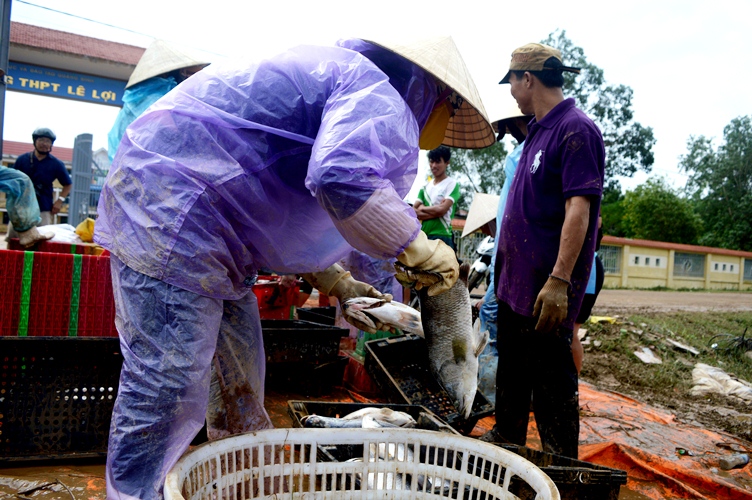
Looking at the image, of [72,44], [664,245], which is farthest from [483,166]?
[72,44]

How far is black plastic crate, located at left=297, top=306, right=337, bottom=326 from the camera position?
211 inches

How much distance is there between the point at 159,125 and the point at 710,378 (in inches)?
252

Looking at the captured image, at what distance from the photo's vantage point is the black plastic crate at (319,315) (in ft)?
17.6

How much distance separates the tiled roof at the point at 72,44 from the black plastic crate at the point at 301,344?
1225cm

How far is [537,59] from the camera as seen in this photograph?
2912 mm

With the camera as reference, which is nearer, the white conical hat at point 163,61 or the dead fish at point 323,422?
the dead fish at point 323,422

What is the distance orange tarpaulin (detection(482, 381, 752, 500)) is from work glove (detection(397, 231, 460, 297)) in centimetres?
196

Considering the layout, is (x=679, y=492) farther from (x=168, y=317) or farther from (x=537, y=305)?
(x=168, y=317)

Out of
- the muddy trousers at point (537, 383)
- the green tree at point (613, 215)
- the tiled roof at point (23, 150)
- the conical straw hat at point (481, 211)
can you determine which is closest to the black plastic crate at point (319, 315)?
the conical straw hat at point (481, 211)

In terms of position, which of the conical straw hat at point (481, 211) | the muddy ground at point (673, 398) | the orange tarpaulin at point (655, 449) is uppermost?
the conical straw hat at point (481, 211)

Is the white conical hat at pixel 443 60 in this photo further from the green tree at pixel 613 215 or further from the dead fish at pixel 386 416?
the green tree at pixel 613 215

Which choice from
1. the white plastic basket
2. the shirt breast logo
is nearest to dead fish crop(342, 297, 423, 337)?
the white plastic basket

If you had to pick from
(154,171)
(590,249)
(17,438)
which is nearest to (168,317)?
(154,171)

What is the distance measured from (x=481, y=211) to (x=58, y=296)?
383cm
